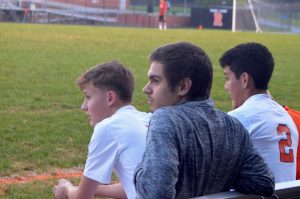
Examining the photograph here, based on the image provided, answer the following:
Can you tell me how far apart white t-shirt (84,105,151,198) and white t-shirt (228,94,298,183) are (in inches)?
24.4

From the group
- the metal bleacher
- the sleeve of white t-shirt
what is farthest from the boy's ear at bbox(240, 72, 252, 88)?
the metal bleacher

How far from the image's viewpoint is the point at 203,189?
2672mm

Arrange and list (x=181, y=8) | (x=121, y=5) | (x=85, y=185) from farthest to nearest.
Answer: (x=181, y=8) < (x=121, y=5) < (x=85, y=185)

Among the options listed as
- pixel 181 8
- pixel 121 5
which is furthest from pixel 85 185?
pixel 181 8

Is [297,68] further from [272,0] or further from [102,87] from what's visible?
[272,0]

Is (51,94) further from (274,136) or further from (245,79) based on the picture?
(274,136)

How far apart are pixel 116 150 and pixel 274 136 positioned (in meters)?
0.87

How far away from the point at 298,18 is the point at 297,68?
88.0ft

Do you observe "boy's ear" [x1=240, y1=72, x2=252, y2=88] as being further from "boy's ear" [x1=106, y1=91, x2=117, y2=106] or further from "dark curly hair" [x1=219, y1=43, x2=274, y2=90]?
"boy's ear" [x1=106, y1=91, x2=117, y2=106]

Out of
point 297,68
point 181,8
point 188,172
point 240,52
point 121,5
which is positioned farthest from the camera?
point 181,8

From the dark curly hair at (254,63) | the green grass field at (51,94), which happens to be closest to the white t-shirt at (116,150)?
the dark curly hair at (254,63)

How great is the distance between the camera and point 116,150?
3.51m

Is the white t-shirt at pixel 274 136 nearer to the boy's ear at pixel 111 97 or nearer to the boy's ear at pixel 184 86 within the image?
the boy's ear at pixel 111 97

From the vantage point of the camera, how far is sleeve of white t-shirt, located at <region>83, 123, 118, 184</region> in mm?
3471
